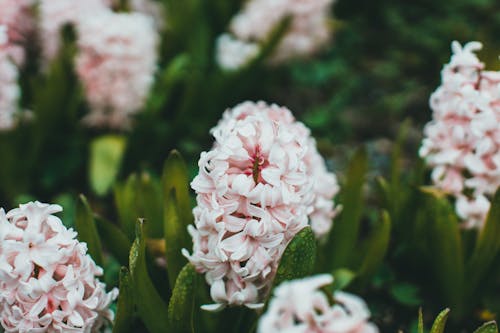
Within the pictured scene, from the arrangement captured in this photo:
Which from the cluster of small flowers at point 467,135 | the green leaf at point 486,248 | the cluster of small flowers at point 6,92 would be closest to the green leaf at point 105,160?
the cluster of small flowers at point 6,92

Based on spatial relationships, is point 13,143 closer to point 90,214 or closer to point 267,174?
point 90,214

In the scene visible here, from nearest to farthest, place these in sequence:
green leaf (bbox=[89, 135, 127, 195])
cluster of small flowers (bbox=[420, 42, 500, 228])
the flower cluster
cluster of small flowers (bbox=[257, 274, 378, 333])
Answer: cluster of small flowers (bbox=[257, 274, 378, 333])
the flower cluster
cluster of small flowers (bbox=[420, 42, 500, 228])
green leaf (bbox=[89, 135, 127, 195])

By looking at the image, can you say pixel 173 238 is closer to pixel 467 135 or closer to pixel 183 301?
pixel 183 301

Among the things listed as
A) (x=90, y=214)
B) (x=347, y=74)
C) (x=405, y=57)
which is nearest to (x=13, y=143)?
(x=90, y=214)

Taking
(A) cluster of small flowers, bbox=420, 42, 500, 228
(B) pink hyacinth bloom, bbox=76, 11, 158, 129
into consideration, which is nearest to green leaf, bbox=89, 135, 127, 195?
(B) pink hyacinth bloom, bbox=76, 11, 158, 129

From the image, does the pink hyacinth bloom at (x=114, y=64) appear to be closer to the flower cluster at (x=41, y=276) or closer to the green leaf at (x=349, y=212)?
the green leaf at (x=349, y=212)

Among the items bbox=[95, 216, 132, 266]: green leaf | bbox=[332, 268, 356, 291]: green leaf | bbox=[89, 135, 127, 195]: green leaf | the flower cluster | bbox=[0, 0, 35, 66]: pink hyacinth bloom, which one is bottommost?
bbox=[89, 135, 127, 195]: green leaf

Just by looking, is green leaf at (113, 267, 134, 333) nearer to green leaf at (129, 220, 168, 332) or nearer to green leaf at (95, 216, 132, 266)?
green leaf at (129, 220, 168, 332)
